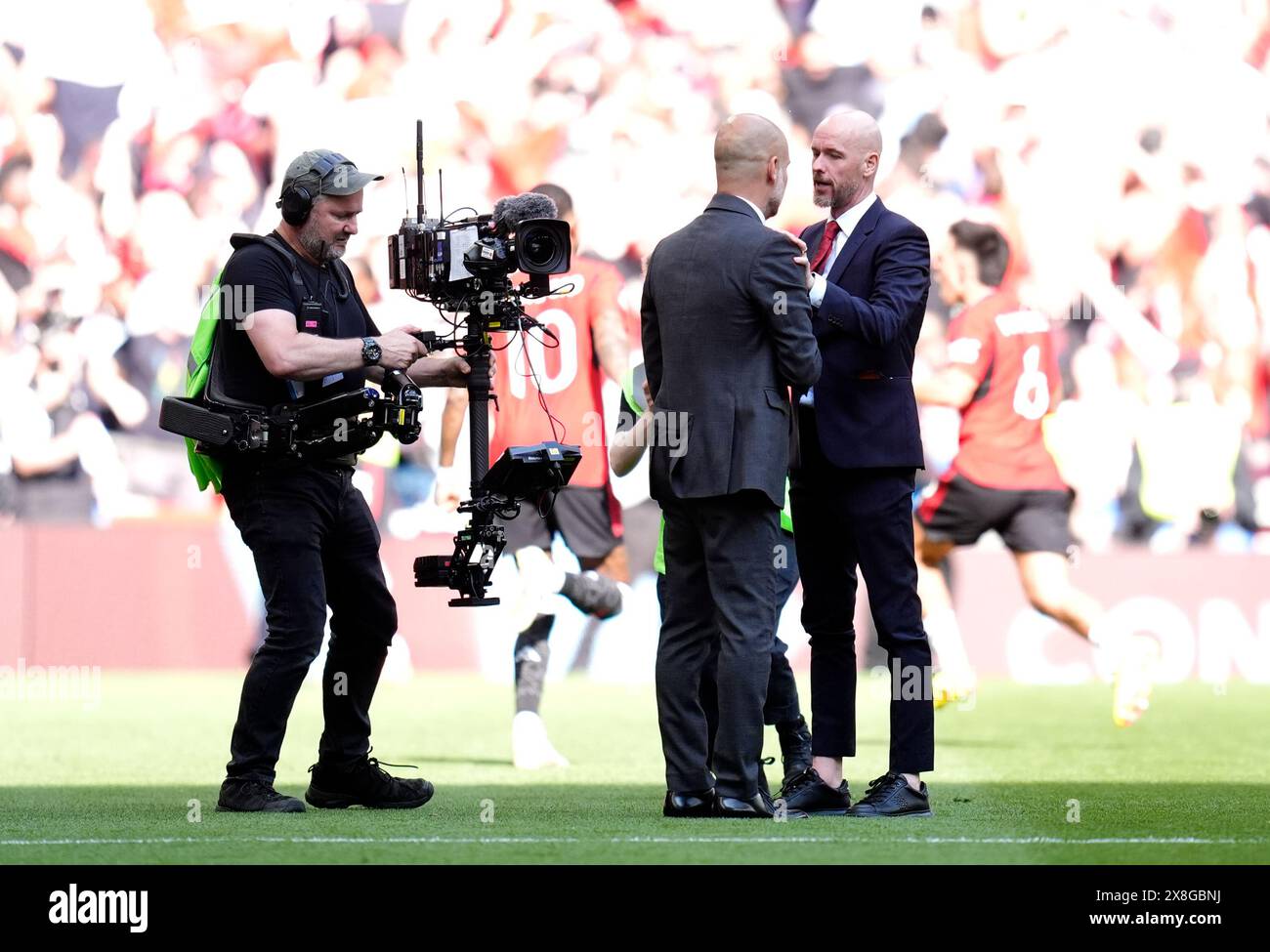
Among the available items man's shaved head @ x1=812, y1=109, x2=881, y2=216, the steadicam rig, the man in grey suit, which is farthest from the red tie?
the steadicam rig

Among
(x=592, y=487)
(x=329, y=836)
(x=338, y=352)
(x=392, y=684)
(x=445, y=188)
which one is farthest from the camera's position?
(x=445, y=188)

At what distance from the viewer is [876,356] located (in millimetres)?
6613

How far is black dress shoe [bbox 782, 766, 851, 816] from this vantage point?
6.64 m

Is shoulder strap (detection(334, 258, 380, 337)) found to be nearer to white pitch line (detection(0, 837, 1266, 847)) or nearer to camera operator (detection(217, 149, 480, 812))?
camera operator (detection(217, 149, 480, 812))

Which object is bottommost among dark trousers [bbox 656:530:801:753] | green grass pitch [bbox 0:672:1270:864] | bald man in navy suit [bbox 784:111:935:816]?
green grass pitch [bbox 0:672:1270:864]

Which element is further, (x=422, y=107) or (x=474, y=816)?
(x=422, y=107)

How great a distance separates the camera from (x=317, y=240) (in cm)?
688

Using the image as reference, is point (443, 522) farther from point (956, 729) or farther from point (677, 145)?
point (956, 729)

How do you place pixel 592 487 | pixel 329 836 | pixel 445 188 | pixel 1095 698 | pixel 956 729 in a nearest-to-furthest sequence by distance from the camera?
pixel 329 836 < pixel 592 487 < pixel 956 729 < pixel 1095 698 < pixel 445 188

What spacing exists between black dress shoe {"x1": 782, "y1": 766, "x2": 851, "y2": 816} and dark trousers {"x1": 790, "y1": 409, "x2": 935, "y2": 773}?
0.10 metres

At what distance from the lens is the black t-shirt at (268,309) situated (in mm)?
6660

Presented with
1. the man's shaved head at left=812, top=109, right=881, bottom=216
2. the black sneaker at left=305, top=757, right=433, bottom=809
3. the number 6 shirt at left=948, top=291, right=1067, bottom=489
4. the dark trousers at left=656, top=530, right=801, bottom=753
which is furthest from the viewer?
the number 6 shirt at left=948, top=291, right=1067, bottom=489

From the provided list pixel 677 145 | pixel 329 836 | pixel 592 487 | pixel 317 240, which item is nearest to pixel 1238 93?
pixel 677 145

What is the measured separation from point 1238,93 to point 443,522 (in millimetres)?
6604
